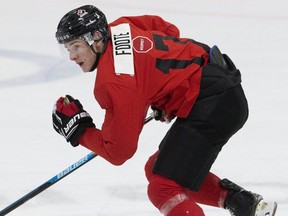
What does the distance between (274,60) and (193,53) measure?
2.39 m

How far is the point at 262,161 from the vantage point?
12.3 ft

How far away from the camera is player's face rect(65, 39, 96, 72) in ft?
9.03

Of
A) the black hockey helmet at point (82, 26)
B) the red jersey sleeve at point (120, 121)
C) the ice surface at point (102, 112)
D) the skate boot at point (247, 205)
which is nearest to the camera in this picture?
the red jersey sleeve at point (120, 121)

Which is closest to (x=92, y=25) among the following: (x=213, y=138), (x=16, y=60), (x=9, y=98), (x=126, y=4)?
(x=213, y=138)

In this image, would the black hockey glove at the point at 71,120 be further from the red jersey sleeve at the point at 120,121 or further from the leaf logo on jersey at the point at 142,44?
the leaf logo on jersey at the point at 142,44

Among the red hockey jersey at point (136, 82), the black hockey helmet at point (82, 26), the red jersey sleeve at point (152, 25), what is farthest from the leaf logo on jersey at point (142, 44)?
the red jersey sleeve at point (152, 25)

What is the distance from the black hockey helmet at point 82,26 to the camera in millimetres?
2738

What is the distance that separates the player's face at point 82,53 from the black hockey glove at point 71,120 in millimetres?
167

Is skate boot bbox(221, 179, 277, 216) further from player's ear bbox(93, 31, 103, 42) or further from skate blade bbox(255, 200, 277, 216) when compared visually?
player's ear bbox(93, 31, 103, 42)

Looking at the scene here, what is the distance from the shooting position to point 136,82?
2.68 m

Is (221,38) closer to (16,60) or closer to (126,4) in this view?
(126,4)

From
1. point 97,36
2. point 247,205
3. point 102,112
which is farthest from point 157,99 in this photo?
point 102,112

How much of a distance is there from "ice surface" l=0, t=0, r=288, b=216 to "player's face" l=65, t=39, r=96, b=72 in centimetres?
80

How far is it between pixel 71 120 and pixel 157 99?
309 millimetres
